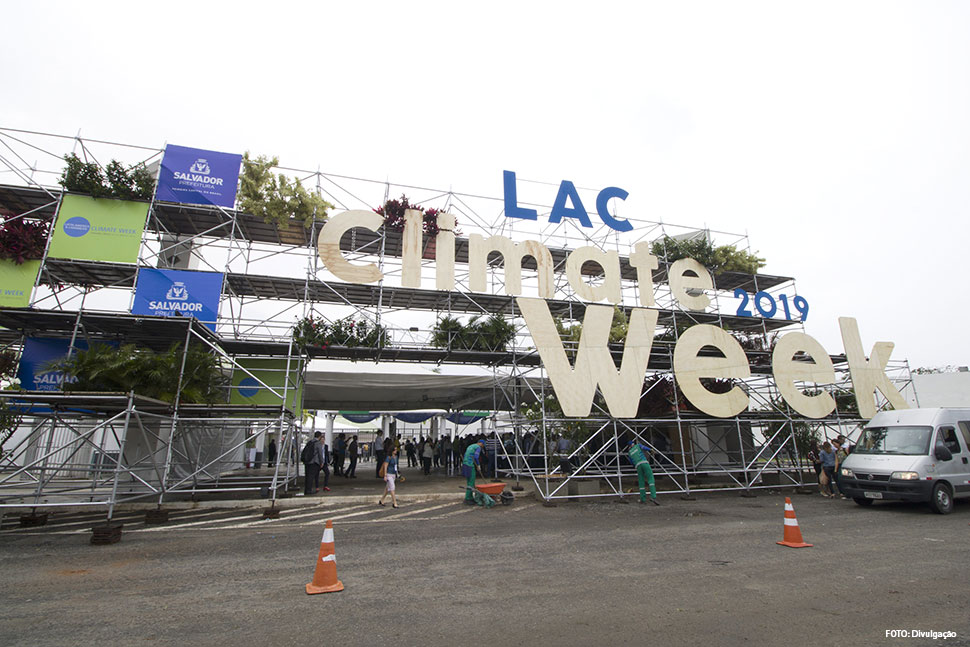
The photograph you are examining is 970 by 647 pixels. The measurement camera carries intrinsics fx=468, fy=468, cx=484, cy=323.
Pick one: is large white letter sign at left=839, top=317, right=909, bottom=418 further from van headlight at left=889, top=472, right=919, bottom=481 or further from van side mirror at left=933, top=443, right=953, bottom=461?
van headlight at left=889, top=472, right=919, bottom=481

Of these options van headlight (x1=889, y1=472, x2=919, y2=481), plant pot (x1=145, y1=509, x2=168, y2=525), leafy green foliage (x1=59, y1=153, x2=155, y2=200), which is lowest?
plant pot (x1=145, y1=509, x2=168, y2=525)

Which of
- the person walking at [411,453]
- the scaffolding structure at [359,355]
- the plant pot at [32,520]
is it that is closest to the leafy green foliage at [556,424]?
the scaffolding structure at [359,355]

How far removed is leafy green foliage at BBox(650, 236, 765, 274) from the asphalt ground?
33.1 ft

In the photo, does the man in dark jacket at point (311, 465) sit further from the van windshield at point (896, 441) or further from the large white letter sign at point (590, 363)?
the van windshield at point (896, 441)

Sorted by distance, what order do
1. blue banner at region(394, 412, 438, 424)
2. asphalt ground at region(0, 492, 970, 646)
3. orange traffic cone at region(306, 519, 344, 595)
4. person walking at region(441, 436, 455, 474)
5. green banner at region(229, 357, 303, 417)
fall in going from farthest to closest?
blue banner at region(394, 412, 438, 424) < person walking at region(441, 436, 455, 474) < green banner at region(229, 357, 303, 417) < orange traffic cone at region(306, 519, 344, 595) < asphalt ground at region(0, 492, 970, 646)

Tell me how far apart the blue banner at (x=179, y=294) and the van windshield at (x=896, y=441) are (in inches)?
694

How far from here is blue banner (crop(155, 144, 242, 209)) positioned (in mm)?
14016

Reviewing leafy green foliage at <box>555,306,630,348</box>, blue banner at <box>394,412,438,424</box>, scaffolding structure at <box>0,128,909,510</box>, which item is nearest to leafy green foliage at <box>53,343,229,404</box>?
scaffolding structure at <box>0,128,909,510</box>

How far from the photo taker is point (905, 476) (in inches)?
395

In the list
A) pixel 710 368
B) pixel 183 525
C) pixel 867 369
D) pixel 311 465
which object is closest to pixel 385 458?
pixel 311 465

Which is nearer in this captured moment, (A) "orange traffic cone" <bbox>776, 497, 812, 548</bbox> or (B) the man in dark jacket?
(A) "orange traffic cone" <bbox>776, 497, 812, 548</bbox>

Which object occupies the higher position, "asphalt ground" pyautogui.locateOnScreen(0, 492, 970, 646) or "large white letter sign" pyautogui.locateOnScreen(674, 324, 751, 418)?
"large white letter sign" pyautogui.locateOnScreen(674, 324, 751, 418)

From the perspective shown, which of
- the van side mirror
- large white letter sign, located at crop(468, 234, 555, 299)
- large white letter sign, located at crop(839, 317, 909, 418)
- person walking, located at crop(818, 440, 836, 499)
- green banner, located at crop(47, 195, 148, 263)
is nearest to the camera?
the van side mirror

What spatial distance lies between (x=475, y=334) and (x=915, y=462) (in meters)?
11.1
